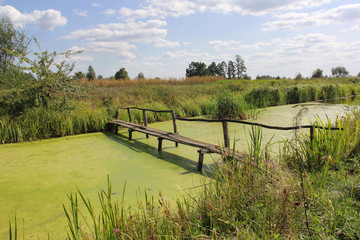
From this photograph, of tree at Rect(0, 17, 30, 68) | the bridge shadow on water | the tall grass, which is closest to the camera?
the bridge shadow on water

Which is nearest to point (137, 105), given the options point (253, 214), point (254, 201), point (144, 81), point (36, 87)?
point (36, 87)

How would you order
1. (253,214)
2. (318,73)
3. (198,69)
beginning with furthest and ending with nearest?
1. (198,69)
2. (318,73)
3. (253,214)

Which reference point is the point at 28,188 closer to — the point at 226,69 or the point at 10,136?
the point at 10,136

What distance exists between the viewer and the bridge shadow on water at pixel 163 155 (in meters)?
4.21

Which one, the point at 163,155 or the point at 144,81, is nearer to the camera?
the point at 163,155

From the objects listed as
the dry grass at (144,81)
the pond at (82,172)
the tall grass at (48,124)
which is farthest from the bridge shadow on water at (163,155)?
the dry grass at (144,81)

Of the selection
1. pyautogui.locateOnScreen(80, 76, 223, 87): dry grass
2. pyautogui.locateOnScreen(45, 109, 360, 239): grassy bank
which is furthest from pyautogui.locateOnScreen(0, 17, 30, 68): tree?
pyautogui.locateOnScreen(45, 109, 360, 239): grassy bank

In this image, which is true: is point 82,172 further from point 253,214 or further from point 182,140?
point 253,214

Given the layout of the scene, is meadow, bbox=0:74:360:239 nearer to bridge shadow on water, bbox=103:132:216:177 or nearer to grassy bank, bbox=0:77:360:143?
grassy bank, bbox=0:77:360:143

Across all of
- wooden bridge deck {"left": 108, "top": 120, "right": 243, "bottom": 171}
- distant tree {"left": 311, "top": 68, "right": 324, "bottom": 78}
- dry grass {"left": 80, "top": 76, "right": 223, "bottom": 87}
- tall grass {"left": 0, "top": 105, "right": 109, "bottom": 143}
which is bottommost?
wooden bridge deck {"left": 108, "top": 120, "right": 243, "bottom": 171}

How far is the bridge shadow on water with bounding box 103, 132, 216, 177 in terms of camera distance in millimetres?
4208

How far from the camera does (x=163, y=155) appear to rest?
5164 millimetres

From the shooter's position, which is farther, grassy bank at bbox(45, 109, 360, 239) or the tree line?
the tree line

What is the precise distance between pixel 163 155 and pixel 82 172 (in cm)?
152
